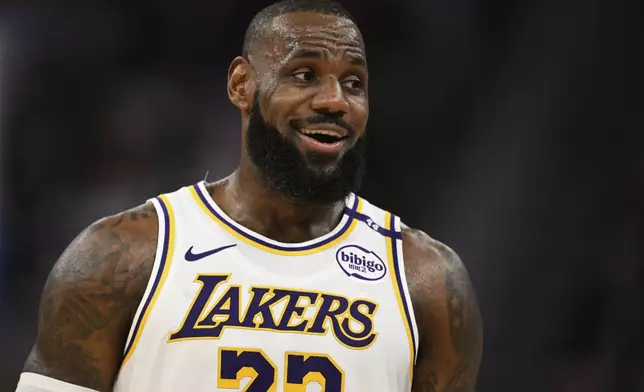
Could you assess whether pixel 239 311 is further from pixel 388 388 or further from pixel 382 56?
pixel 382 56

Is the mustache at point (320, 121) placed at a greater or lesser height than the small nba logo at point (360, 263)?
greater

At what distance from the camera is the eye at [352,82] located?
8.29 ft

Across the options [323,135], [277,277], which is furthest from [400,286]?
[323,135]

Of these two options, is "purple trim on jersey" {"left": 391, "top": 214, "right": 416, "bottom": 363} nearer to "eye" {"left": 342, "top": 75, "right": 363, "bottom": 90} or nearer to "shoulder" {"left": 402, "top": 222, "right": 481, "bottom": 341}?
"shoulder" {"left": 402, "top": 222, "right": 481, "bottom": 341}

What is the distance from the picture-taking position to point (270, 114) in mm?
2518

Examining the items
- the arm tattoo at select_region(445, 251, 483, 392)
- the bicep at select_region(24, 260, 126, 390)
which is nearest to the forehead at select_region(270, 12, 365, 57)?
the arm tattoo at select_region(445, 251, 483, 392)

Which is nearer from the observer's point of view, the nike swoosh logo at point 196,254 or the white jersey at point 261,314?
the white jersey at point 261,314

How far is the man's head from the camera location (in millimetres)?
2465

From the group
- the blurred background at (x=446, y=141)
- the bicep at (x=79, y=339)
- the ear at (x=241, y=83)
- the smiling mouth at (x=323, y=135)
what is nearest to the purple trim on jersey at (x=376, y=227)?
the smiling mouth at (x=323, y=135)

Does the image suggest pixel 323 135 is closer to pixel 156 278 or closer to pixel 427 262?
pixel 427 262

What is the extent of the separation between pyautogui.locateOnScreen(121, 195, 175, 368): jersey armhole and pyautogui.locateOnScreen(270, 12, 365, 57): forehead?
1.81 ft

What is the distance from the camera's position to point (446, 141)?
170 inches

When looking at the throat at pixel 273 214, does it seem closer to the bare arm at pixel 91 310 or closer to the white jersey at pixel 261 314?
the white jersey at pixel 261 314

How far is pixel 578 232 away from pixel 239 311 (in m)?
2.21
